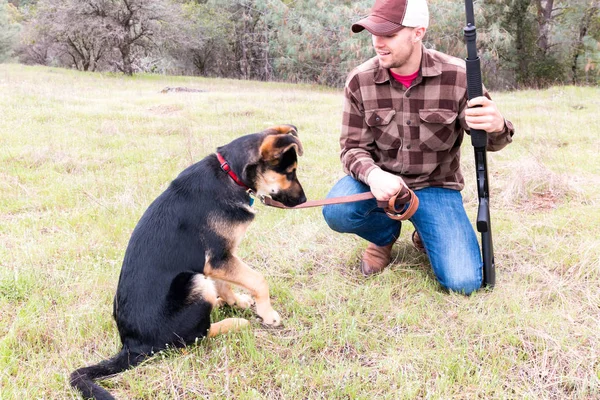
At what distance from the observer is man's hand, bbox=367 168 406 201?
3.46 meters

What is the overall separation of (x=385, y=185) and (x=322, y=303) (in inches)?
42.4

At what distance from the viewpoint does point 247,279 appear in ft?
10.5

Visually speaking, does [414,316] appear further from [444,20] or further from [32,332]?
[444,20]

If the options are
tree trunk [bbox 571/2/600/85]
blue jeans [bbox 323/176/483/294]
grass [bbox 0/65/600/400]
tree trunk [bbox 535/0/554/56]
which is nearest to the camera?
grass [bbox 0/65/600/400]

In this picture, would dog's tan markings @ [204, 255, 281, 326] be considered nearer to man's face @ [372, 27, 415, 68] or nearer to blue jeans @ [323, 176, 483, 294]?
blue jeans @ [323, 176, 483, 294]

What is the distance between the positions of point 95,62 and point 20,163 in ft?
104

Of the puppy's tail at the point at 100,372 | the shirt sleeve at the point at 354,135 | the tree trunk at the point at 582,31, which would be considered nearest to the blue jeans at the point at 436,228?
the shirt sleeve at the point at 354,135

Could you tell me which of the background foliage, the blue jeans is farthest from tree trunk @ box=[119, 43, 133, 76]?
the blue jeans

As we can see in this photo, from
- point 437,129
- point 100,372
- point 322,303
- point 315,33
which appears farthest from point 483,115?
point 315,33

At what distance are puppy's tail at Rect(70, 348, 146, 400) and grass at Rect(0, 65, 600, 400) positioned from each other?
0.22ft

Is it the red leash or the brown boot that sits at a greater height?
the red leash

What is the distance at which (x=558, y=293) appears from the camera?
11.7 ft

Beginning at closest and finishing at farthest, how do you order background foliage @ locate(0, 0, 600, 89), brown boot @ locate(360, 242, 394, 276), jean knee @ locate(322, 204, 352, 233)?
jean knee @ locate(322, 204, 352, 233) < brown boot @ locate(360, 242, 394, 276) < background foliage @ locate(0, 0, 600, 89)

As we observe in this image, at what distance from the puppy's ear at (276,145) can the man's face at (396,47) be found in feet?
3.53
